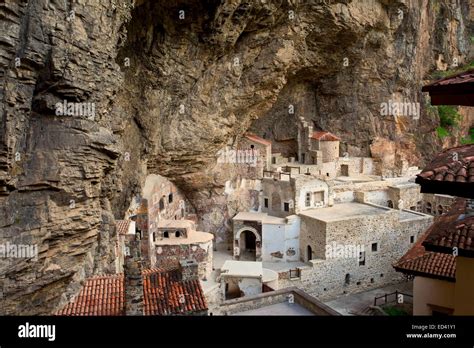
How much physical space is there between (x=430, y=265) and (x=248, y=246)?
Answer: 15.2 m

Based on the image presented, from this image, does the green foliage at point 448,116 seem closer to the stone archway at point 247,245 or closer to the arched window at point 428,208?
the arched window at point 428,208

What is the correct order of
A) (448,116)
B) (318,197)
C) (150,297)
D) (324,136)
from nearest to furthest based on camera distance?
(150,297)
(318,197)
(324,136)
(448,116)

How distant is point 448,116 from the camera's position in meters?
37.8

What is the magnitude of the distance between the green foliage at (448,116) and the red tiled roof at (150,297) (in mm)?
35137

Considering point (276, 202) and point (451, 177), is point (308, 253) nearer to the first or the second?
point (276, 202)

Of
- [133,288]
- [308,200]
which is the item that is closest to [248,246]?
[308,200]

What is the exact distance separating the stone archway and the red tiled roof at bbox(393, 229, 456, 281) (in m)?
11.3

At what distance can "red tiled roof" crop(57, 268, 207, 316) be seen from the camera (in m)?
10.1

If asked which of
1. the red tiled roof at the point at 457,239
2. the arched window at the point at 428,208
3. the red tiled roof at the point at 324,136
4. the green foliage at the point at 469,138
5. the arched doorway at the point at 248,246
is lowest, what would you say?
the arched doorway at the point at 248,246

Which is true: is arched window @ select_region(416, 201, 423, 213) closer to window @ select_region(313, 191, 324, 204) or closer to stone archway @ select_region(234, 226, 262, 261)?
window @ select_region(313, 191, 324, 204)

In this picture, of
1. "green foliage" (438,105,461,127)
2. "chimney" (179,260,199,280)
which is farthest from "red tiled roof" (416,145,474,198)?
"green foliage" (438,105,461,127)

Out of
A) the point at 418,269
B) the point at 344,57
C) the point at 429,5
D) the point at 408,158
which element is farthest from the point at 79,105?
the point at 429,5

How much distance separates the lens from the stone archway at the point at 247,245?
24.1 metres

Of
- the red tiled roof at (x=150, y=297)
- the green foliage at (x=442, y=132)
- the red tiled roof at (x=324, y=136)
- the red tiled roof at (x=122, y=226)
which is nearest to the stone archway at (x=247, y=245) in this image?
the red tiled roof at (x=122, y=226)
